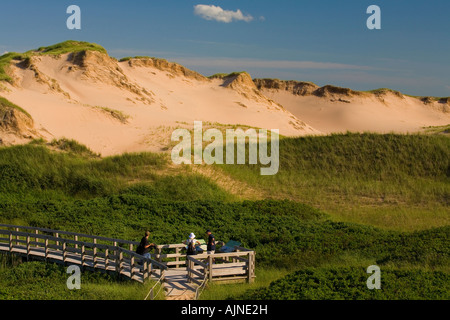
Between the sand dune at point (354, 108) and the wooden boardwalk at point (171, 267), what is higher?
the sand dune at point (354, 108)

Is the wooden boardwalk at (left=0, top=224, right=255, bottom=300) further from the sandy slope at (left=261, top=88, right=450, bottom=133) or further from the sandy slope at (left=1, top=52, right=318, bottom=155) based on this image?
the sandy slope at (left=261, top=88, right=450, bottom=133)

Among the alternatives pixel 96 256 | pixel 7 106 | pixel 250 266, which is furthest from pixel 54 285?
pixel 7 106

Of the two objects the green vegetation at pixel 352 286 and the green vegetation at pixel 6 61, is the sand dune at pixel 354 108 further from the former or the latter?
the green vegetation at pixel 352 286

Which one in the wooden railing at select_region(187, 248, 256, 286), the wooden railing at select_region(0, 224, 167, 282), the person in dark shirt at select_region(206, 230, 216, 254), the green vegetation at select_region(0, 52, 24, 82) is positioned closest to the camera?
the wooden railing at select_region(187, 248, 256, 286)

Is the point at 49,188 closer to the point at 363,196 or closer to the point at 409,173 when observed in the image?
the point at 363,196

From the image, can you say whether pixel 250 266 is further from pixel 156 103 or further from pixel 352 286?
pixel 156 103

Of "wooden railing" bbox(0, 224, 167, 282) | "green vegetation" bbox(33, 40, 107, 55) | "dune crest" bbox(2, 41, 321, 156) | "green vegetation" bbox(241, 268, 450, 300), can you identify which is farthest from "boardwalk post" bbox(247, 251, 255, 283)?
"green vegetation" bbox(33, 40, 107, 55)

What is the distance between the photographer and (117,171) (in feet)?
131

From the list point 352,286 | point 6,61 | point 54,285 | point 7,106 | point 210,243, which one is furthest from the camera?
point 6,61

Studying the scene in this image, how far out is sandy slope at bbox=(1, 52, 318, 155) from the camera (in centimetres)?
4916

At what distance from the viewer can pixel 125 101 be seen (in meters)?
60.3

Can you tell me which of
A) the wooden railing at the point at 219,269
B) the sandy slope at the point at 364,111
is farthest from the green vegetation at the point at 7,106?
the sandy slope at the point at 364,111

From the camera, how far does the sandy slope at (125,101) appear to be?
161ft

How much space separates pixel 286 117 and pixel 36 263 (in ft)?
178
